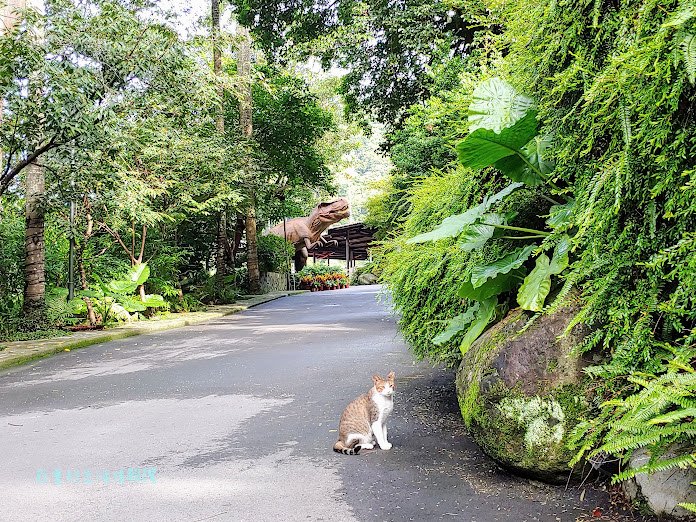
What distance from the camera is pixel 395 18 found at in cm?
1271

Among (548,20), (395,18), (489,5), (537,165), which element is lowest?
(537,165)

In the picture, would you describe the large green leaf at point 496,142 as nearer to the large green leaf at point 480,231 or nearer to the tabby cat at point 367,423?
the large green leaf at point 480,231

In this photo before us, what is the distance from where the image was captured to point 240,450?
12.8 ft

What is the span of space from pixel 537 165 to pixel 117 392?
4834 millimetres

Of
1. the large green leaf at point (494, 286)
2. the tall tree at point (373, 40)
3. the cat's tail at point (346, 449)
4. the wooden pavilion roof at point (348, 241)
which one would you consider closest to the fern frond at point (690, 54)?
the large green leaf at point (494, 286)

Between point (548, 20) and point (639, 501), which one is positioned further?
point (548, 20)

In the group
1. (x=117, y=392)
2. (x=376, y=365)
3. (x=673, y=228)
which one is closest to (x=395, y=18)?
(x=376, y=365)

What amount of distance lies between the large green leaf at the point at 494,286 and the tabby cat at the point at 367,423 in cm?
88

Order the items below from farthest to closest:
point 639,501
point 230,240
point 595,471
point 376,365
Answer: point 230,240
point 376,365
point 595,471
point 639,501

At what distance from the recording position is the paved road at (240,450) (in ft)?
9.50

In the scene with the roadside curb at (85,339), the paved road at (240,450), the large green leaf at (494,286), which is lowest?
the paved road at (240,450)

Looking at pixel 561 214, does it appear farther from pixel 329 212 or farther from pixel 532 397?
pixel 329 212

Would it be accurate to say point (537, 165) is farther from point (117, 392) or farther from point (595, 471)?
point (117, 392)

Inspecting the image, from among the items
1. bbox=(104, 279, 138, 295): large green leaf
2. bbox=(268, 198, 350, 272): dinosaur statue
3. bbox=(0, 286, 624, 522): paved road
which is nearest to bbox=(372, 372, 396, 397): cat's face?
bbox=(0, 286, 624, 522): paved road
